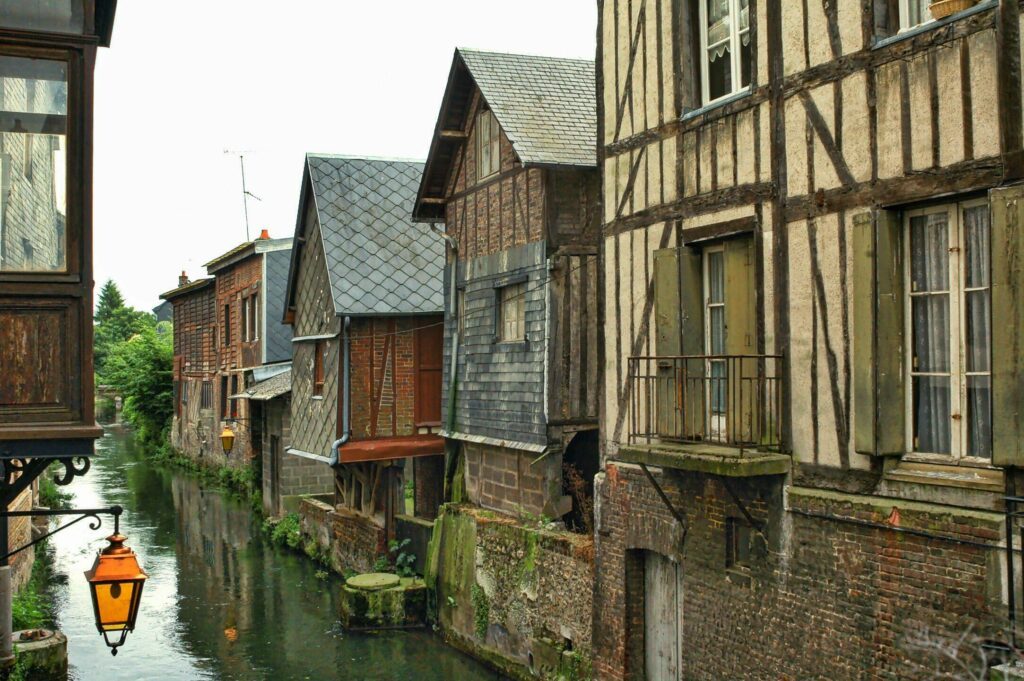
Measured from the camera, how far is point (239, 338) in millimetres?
32219

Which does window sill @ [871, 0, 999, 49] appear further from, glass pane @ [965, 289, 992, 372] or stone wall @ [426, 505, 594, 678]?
stone wall @ [426, 505, 594, 678]

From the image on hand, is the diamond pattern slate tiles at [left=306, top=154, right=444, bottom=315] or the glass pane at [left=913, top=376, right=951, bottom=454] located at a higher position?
the diamond pattern slate tiles at [left=306, top=154, right=444, bottom=315]

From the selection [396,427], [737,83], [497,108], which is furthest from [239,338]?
[737,83]

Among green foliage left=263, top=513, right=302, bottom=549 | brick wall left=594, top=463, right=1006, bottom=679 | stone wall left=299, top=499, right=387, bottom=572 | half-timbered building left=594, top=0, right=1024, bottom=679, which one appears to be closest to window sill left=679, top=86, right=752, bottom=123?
half-timbered building left=594, top=0, right=1024, bottom=679

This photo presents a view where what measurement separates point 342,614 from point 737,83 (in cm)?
1057

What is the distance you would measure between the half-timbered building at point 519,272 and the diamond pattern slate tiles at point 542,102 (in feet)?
0.09

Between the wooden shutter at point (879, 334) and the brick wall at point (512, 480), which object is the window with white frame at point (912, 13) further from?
the brick wall at point (512, 480)

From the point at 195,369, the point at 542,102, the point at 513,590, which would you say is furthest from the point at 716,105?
the point at 195,369

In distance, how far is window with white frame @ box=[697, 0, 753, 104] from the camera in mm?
9852

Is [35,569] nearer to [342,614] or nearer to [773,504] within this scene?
[342,614]

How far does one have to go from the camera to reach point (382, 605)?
16.7 m

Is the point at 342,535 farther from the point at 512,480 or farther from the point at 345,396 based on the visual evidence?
the point at 512,480

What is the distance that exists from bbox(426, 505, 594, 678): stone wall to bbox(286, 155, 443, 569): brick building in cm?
282

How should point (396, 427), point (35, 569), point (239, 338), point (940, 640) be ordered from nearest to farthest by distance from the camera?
point (940, 640) → point (396, 427) → point (35, 569) → point (239, 338)
